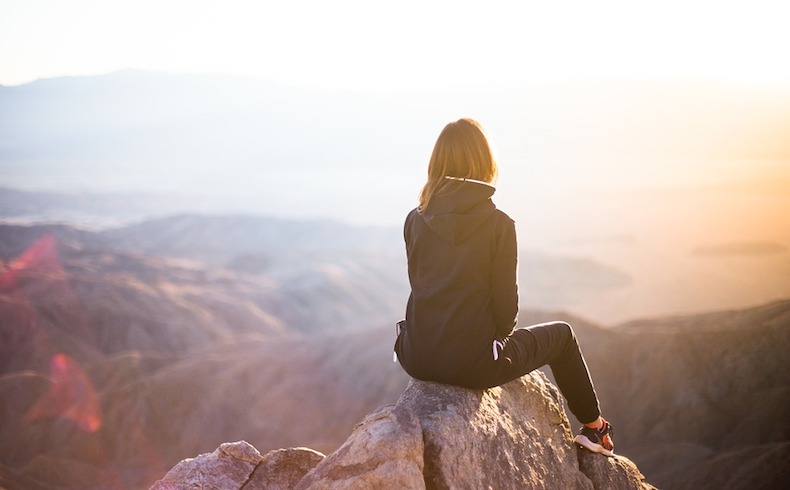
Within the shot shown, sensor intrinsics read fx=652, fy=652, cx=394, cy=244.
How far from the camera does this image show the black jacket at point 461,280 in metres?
3.95

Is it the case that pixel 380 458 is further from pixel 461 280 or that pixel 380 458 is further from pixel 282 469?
pixel 282 469

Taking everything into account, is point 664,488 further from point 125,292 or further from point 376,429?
point 125,292

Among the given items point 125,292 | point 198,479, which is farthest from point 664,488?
point 125,292

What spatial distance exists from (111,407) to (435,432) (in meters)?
28.7

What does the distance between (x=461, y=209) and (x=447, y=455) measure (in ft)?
5.02

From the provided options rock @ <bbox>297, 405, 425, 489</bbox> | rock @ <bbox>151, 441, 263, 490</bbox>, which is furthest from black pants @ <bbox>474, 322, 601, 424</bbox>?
rock @ <bbox>151, 441, 263, 490</bbox>

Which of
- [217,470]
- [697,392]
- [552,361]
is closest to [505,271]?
[552,361]

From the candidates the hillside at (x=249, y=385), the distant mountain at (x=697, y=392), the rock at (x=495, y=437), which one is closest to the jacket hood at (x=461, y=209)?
the rock at (x=495, y=437)

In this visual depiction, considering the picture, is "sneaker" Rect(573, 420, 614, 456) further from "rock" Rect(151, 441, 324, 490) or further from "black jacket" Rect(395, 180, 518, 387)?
"rock" Rect(151, 441, 324, 490)

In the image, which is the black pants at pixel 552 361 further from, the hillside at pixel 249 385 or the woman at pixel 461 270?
the hillside at pixel 249 385

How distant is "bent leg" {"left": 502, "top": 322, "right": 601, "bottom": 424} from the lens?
442cm

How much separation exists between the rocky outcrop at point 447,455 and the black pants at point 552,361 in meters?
0.30

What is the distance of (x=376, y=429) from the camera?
13.3ft

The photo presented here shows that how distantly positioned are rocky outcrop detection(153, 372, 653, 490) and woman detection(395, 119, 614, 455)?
11.5 inches
